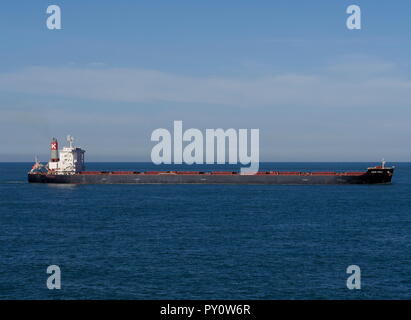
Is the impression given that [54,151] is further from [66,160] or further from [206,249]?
[206,249]

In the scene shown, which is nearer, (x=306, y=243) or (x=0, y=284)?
(x=0, y=284)

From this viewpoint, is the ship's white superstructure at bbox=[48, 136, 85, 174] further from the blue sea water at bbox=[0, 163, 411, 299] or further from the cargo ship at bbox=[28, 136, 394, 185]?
the blue sea water at bbox=[0, 163, 411, 299]

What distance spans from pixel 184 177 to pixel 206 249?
266 feet

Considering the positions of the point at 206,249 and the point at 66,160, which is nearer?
the point at 206,249

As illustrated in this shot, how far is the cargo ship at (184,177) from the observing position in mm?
120000

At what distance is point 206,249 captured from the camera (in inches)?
1736

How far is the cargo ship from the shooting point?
120000 mm

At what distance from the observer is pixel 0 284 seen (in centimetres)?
3294

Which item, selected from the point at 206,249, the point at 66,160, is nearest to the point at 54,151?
the point at 66,160

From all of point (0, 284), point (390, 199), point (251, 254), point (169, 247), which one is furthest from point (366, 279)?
point (390, 199)
